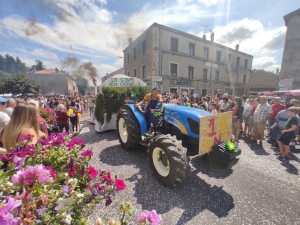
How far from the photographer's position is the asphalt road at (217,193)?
6.51 ft

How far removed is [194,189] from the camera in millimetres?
2502

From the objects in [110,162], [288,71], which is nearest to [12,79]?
[110,162]

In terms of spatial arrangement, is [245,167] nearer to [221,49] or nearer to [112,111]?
[112,111]

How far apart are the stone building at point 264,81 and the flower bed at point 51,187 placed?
38168 mm

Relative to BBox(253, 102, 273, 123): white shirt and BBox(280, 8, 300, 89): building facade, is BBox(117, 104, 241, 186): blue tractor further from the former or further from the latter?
BBox(280, 8, 300, 89): building facade

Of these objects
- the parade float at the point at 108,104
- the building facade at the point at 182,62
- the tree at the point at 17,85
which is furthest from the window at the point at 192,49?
the tree at the point at 17,85

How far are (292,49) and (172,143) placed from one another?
18.7 m

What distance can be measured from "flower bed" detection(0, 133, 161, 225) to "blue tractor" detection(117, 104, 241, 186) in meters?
1.35

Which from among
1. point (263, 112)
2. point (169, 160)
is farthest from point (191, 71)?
point (169, 160)

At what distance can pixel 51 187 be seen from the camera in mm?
913

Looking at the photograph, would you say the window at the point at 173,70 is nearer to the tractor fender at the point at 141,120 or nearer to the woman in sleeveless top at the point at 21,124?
the tractor fender at the point at 141,120

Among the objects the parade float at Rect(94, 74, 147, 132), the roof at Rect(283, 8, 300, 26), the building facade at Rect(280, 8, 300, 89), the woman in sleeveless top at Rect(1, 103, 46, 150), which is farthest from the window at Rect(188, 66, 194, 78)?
the woman in sleeveless top at Rect(1, 103, 46, 150)

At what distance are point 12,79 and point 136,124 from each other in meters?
31.8

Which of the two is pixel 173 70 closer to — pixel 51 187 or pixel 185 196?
pixel 185 196
